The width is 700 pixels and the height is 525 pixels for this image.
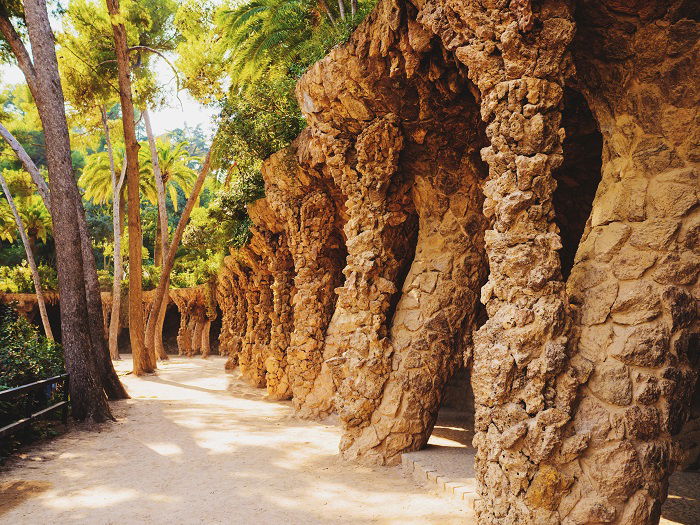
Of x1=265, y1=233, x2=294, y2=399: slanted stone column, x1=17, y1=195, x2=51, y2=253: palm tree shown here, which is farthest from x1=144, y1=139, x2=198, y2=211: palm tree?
x1=265, y1=233, x2=294, y2=399: slanted stone column

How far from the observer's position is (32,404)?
860 centimetres

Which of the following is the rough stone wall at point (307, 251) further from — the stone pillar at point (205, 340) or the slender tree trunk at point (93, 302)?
the stone pillar at point (205, 340)

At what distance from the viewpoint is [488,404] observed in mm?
4477

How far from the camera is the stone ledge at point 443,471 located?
18.1 ft

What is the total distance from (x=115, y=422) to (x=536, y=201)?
29.0 feet

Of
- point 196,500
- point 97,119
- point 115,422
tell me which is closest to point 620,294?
point 196,500

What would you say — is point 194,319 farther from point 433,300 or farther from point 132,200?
point 433,300

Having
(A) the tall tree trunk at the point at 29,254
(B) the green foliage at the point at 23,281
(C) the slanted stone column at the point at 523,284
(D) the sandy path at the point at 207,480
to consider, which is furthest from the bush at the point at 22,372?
(B) the green foliage at the point at 23,281

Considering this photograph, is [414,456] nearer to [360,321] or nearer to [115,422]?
[360,321]

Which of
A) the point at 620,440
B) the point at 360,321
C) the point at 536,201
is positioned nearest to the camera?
the point at 620,440

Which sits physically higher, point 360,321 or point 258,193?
point 258,193

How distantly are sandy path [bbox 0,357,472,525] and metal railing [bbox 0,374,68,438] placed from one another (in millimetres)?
474

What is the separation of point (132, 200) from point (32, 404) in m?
7.97

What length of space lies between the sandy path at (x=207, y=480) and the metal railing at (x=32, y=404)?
0.47 meters
